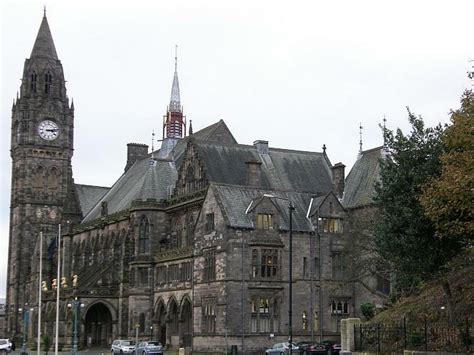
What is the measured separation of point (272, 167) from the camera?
267 ft

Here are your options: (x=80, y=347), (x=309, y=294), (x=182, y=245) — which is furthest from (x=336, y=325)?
(x=80, y=347)

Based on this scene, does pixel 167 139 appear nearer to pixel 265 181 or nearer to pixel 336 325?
pixel 265 181

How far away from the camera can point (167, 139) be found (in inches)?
4498

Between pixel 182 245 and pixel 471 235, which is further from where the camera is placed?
pixel 182 245

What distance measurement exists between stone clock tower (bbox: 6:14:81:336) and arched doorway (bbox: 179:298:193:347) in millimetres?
45672

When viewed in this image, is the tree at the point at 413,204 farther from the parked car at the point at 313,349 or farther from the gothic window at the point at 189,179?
the gothic window at the point at 189,179

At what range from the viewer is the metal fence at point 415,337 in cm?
3697

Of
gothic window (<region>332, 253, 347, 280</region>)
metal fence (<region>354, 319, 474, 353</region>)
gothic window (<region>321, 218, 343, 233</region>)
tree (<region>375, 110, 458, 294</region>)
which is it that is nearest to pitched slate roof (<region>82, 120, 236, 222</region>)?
gothic window (<region>321, 218, 343, 233</region>)

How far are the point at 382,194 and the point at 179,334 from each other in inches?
1406

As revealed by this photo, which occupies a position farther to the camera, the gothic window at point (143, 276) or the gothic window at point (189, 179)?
the gothic window at point (143, 276)

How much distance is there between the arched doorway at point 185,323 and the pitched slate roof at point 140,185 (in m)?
13.8

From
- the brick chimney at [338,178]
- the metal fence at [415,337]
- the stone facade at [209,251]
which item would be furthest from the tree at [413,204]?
the brick chimney at [338,178]

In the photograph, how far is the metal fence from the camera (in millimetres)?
36975

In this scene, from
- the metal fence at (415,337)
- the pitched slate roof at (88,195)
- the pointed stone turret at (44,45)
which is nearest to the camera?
the metal fence at (415,337)
